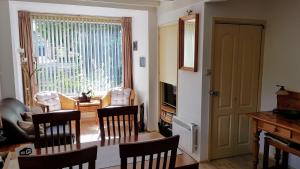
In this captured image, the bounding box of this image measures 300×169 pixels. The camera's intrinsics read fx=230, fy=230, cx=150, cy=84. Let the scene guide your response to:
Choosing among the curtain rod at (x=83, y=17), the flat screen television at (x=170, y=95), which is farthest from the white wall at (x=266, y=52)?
the curtain rod at (x=83, y=17)

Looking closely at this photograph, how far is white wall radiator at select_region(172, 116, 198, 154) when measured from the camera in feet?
11.3

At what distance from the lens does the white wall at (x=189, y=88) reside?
337cm

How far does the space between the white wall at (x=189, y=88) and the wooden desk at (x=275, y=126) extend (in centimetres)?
78

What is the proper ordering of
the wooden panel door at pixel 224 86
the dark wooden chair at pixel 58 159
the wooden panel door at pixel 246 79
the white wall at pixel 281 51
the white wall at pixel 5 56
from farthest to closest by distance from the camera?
the white wall at pixel 5 56 < the wooden panel door at pixel 246 79 < the wooden panel door at pixel 224 86 < the white wall at pixel 281 51 < the dark wooden chair at pixel 58 159

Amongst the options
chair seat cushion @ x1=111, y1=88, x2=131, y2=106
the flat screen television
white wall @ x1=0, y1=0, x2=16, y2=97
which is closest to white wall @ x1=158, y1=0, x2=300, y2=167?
the flat screen television

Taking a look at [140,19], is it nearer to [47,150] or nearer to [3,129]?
[3,129]

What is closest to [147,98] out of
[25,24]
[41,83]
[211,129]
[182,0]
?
[211,129]

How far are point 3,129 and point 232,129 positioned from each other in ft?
10.7

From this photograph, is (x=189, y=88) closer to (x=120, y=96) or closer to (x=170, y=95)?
(x=170, y=95)

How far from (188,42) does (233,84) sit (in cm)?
95

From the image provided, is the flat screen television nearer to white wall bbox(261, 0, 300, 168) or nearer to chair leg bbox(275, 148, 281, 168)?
white wall bbox(261, 0, 300, 168)

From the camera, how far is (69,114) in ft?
7.60

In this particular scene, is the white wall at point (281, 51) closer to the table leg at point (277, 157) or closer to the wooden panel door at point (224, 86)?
the table leg at point (277, 157)

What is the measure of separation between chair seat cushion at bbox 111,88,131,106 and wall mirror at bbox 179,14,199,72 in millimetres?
1995
